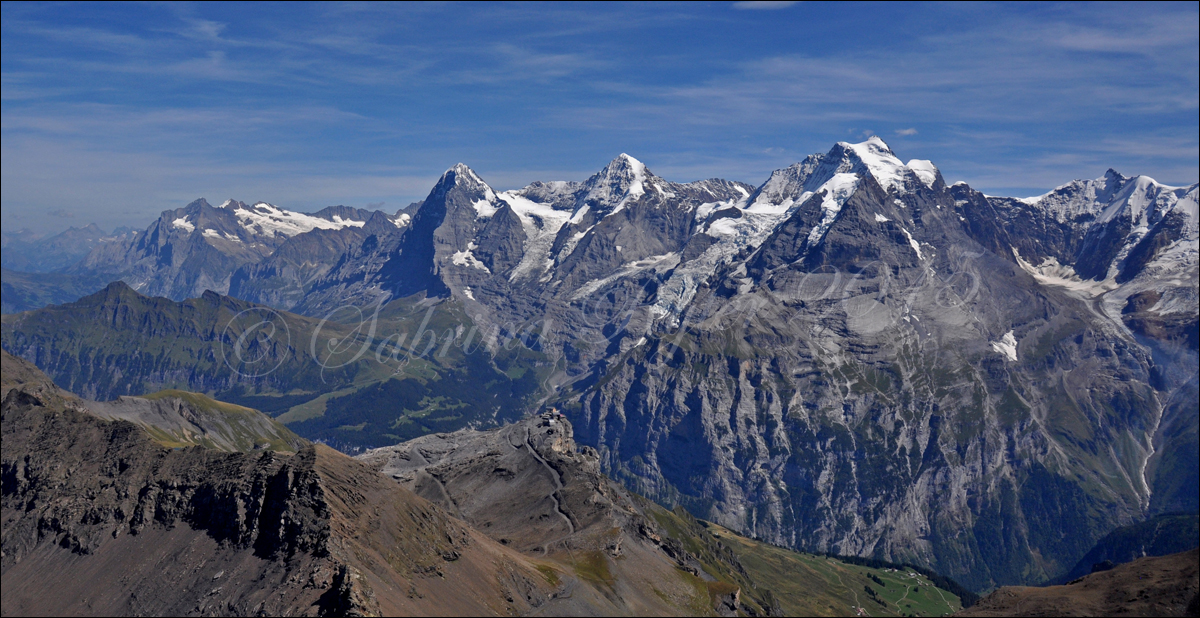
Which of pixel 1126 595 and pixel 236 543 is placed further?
pixel 1126 595

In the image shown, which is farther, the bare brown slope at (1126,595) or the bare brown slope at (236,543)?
the bare brown slope at (1126,595)

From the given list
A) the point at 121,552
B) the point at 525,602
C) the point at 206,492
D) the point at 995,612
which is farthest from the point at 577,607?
the point at 995,612

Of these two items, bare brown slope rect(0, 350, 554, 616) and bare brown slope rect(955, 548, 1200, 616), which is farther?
bare brown slope rect(955, 548, 1200, 616)

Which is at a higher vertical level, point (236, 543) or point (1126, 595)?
point (1126, 595)
